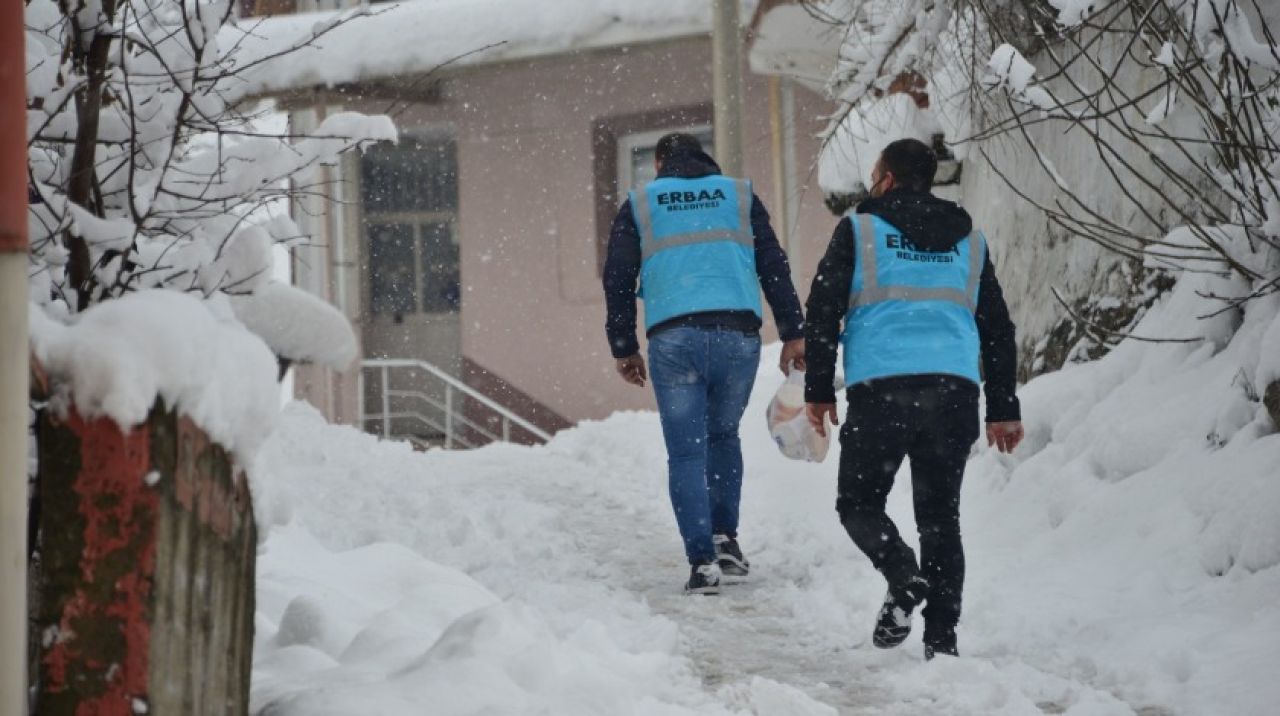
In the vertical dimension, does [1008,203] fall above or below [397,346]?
above

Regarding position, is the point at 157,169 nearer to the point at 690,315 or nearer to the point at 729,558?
the point at 690,315

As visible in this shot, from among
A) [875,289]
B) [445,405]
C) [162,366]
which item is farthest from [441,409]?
[162,366]

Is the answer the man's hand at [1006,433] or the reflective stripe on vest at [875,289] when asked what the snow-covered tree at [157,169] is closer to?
the reflective stripe on vest at [875,289]

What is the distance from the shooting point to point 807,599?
5516mm

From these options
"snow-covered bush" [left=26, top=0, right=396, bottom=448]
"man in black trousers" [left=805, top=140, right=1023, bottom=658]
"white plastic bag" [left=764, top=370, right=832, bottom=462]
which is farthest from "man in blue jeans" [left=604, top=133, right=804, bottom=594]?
"snow-covered bush" [left=26, top=0, right=396, bottom=448]

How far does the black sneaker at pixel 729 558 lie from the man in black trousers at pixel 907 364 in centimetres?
137

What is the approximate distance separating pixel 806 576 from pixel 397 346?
491 inches

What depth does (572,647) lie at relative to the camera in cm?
410

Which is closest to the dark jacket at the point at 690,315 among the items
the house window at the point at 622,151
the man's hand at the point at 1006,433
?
the man's hand at the point at 1006,433

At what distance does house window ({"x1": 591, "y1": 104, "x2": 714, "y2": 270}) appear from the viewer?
1634 cm

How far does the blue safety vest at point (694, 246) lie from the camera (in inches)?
231

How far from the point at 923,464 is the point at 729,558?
5.28ft

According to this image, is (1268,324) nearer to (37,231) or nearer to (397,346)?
(37,231)

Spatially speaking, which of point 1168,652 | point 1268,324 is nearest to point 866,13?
point 1268,324
